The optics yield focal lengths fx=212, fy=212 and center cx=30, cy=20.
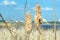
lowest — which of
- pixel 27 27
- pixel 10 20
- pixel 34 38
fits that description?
pixel 34 38

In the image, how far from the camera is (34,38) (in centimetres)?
377

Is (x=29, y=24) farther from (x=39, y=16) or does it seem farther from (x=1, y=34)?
Answer: (x=1, y=34)

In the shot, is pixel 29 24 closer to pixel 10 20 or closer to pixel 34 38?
pixel 10 20

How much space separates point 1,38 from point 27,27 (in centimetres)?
186

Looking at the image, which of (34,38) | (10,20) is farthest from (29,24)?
(34,38)

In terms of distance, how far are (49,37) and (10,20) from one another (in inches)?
38.2

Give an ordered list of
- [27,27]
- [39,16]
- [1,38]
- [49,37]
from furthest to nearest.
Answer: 1. [49,37]
2. [1,38]
3. [27,27]
4. [39,16]

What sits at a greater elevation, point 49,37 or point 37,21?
point 37,21

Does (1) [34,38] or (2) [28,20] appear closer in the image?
(2) [28,20]

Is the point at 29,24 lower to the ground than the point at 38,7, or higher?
lower

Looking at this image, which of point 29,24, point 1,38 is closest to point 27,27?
point 29,24

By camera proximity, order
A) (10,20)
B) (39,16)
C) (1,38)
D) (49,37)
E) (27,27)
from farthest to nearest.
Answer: (49,37) < (1,38) < (10,20) < (27,27) < (39,16)

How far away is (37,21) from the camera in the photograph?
1.42m

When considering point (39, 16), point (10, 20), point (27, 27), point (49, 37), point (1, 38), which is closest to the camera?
point (39, 16)
